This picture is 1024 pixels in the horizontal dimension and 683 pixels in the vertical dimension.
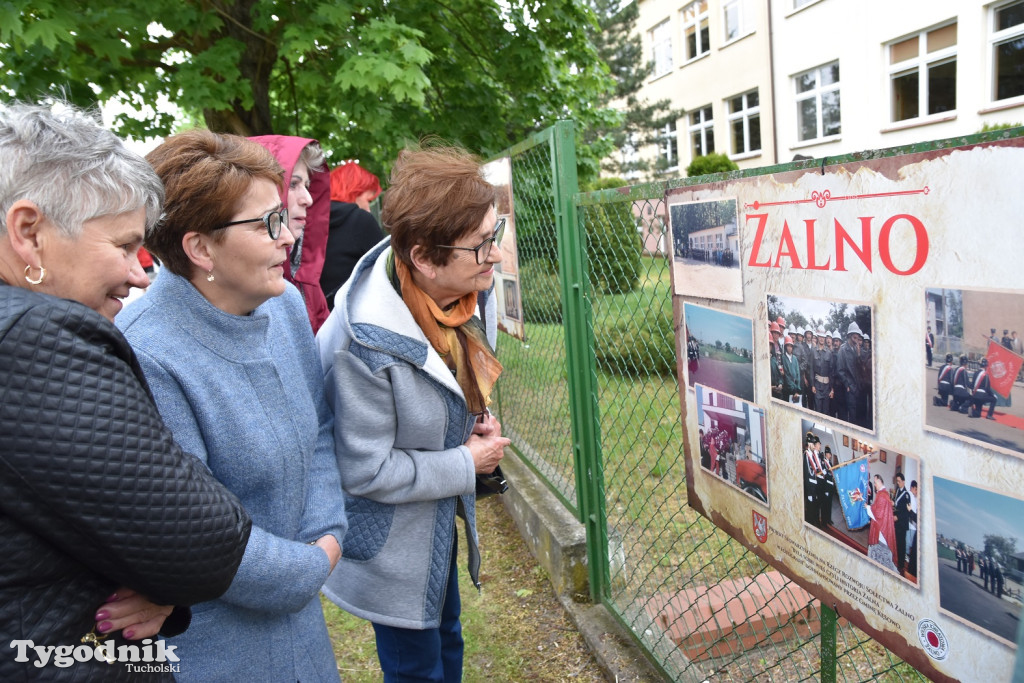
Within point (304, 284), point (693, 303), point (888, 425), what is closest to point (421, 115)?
point (304, 284)

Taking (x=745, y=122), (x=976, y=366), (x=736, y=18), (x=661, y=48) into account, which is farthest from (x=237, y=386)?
(x=661, y=48)

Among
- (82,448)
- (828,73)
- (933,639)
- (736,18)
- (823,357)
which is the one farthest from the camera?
(736,18)

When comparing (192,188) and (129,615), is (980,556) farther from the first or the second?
(192,188)

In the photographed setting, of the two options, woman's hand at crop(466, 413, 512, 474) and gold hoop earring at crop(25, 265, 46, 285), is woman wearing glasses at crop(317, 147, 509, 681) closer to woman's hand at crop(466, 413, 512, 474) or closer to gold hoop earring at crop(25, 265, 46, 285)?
woman's hand at crop(466, 413, 512, 474)

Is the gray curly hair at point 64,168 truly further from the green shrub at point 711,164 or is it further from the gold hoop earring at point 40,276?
the green shrub at point 711,164

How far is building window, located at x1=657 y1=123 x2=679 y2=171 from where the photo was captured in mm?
28453

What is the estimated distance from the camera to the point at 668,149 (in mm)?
29109

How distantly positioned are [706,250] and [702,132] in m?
26.5

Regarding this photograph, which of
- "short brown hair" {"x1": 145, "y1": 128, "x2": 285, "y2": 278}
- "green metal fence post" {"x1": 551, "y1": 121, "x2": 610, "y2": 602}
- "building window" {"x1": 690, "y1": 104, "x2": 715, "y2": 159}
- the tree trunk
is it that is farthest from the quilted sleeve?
"building window" {"x1": 690, "y1": 104, "x2": 715, "y2": 159}

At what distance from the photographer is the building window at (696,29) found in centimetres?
2508

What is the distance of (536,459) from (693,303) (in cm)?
248

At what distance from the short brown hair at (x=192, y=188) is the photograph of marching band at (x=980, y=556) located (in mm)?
1444

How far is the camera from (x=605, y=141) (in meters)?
11.4

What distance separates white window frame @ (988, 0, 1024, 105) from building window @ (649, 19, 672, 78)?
1490 centimetres
